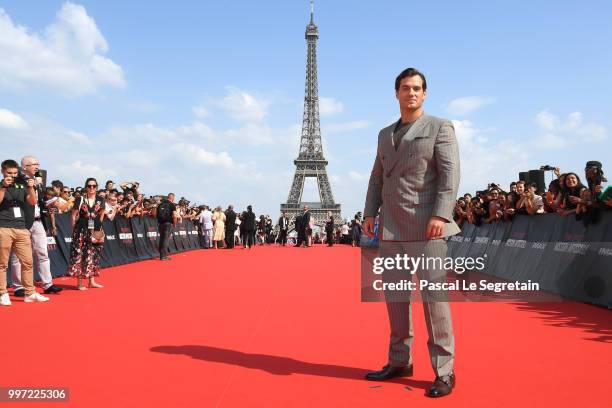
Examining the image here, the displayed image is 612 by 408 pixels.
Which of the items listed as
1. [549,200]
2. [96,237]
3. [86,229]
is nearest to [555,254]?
[549,200]

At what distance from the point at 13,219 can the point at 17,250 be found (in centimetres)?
43

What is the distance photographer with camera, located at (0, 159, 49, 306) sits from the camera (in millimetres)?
6543

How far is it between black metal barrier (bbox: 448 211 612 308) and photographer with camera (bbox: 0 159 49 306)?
7.63 meters

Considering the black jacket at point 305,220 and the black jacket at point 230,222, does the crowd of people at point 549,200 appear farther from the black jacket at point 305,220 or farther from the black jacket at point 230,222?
the black jacket at point 305,220

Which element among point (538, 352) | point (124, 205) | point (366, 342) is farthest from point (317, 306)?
point (124, 205)

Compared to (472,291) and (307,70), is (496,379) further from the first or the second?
(307,70)

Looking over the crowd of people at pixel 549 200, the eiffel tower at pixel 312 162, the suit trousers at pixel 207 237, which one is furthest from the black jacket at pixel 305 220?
the eiffel tower at pixel 312 162

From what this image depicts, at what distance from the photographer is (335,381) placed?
3602 millimetres

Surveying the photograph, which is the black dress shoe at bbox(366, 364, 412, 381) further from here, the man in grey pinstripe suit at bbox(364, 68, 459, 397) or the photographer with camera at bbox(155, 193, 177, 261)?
the photographer with camera at bbox(155, 193, 177, 261)

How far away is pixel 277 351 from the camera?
14.5 ft

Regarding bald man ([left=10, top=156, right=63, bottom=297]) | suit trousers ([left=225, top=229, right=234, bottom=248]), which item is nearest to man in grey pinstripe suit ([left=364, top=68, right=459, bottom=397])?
bald man ([left=10, top=156, right=63, bottom=297])

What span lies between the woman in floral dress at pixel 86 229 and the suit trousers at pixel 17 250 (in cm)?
125

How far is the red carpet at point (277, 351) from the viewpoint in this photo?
330 cm

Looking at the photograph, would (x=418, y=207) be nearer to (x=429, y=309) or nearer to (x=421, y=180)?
(x=421, y=180)
